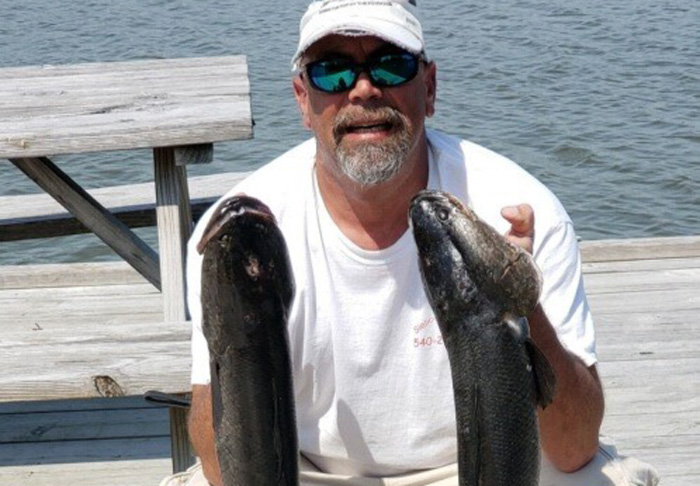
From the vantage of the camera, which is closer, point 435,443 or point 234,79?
point 435,443

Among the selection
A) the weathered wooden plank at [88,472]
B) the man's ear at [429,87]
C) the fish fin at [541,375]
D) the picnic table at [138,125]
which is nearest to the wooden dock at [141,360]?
the weathered wooden plank at [88,472]

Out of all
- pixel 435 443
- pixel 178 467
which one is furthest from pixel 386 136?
pixel 178 467

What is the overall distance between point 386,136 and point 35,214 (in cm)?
389

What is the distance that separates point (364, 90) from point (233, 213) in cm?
54

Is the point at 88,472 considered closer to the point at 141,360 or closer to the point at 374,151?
the point at 141,360

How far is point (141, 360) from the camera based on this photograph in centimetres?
417

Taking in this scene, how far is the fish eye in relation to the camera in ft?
8.90

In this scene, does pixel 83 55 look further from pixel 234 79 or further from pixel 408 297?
pixel 408 297

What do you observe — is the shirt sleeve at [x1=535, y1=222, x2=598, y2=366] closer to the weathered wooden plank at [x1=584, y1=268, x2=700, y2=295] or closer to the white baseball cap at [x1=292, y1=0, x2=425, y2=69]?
the white baseball cap at [x1=292, y1=0, x2=425, y2=69]

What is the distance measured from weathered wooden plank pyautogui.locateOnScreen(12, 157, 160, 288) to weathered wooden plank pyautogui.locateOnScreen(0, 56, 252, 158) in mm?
291

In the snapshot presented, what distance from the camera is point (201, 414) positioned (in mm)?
3244

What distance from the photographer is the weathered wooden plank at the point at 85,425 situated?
541cm

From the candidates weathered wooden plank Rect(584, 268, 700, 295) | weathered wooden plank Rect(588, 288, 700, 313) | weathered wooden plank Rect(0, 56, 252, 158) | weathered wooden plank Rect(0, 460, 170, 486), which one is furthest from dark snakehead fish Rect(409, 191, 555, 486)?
weathered wooden plank Rect(584, 268, 700, 295)

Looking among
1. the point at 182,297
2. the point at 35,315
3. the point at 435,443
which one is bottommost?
the point at 35,315
